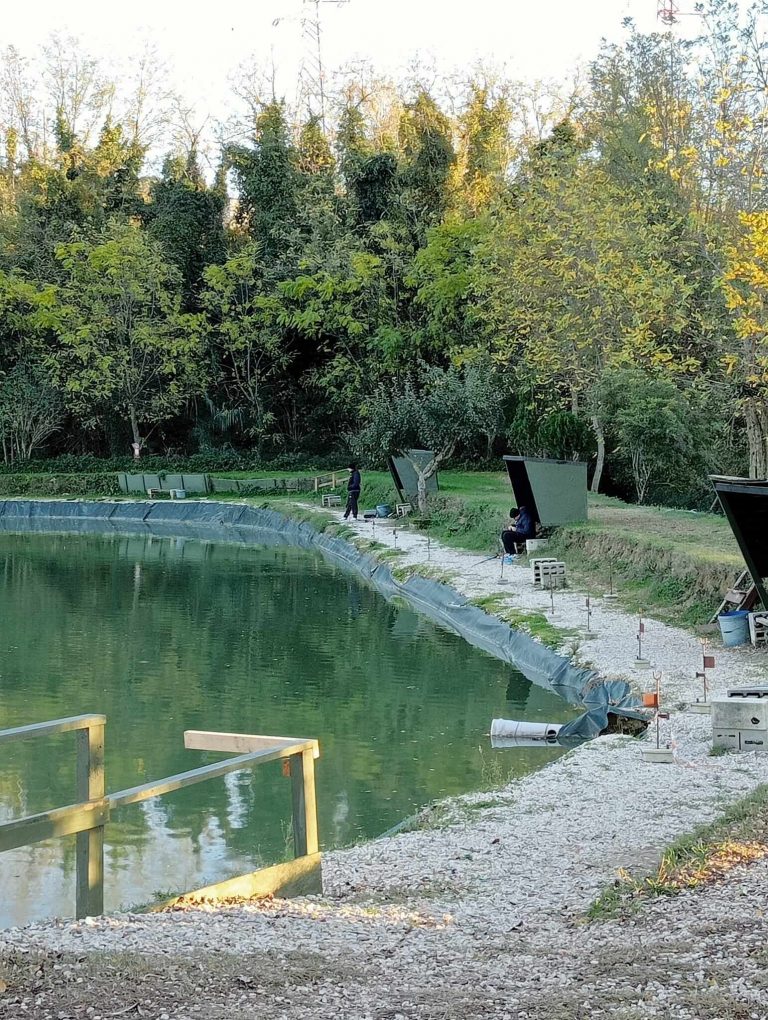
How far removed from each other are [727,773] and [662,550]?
950 cm

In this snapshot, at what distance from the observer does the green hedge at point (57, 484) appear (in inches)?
1745

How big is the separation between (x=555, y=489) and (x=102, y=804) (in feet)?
62.3

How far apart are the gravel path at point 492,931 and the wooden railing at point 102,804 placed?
0.76ft

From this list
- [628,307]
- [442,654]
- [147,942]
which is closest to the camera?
[147,942]

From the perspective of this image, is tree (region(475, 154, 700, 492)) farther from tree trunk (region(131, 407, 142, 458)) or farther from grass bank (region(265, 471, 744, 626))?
tree trunk (region(131, 407, 142, 458))

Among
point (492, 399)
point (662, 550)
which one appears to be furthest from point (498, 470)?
point (662, 550)

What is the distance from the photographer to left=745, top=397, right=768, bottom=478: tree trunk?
23.5 meters

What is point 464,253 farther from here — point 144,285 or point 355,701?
point 355,701

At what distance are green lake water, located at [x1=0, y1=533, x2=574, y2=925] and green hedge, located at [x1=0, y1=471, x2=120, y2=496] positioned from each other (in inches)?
673

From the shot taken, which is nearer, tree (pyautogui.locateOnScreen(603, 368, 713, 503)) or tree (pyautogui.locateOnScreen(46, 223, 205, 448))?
tree (pyautogui.locateOnScreen(603, 368, 713, 503))

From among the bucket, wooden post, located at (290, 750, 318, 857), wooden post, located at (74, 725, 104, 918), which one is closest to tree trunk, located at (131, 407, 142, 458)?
the bucket

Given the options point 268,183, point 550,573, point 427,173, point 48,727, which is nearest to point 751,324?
point 550,573

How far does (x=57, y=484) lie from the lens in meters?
44.8

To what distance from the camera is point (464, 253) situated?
1700 inches
